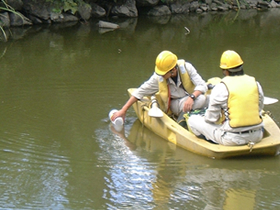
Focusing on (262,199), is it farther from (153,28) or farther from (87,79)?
(153,28)

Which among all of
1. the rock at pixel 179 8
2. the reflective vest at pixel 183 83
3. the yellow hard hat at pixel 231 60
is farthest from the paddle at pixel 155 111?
the rock at pixel 179 8

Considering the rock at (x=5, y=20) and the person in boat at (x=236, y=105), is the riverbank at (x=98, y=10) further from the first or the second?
the person in boat at (x=236, y=105)

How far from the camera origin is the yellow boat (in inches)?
213

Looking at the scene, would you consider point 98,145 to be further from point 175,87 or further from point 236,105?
point 236,105

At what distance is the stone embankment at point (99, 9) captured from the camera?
14.7m

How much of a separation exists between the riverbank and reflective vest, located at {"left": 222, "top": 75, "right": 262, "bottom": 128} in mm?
7611

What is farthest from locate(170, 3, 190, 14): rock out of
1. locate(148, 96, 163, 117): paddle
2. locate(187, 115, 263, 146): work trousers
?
locate(187, 115, 263, 146): work trousers

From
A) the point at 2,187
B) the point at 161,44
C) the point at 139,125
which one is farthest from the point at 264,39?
the point at 2,187

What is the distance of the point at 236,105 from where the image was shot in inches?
203

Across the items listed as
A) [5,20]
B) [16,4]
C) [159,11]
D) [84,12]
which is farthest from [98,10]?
[5,20]

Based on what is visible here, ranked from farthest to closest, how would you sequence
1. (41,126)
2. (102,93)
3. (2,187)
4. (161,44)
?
1. (161,44)
2. (102,93)
3. (41,126)
4. (2,187)

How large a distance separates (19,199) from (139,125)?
2459 mm

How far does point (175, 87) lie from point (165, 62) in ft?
1.77

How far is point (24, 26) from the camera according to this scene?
14938 millimetres
